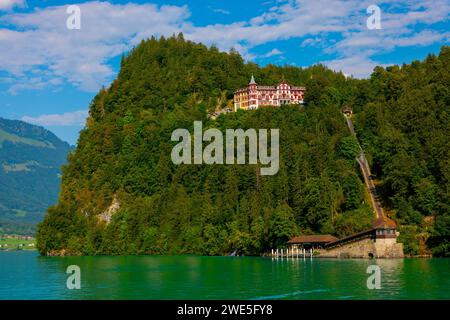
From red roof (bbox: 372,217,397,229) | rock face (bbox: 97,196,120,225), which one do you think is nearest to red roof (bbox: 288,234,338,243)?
red roof (bbox: 372,217,397,229)

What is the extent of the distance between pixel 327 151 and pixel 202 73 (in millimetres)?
59373

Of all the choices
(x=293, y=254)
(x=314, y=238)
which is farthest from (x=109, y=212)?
(x=314, y=238)

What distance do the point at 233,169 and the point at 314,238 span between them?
94.7ft

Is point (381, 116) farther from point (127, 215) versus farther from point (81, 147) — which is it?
point (81, 147)

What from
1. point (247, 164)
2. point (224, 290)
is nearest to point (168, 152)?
point (247, 164)

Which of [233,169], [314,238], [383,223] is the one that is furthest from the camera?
[233,169]

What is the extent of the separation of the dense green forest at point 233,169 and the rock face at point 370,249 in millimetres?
2344

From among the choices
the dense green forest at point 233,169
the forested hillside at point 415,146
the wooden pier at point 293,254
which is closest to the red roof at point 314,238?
the wooden pier at point 293,254

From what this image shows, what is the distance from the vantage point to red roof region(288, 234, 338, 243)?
84.9m

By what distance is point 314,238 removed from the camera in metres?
85.9

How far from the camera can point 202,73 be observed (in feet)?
507

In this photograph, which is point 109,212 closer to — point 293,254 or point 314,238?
point 293,254

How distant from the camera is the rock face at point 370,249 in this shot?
79.8m

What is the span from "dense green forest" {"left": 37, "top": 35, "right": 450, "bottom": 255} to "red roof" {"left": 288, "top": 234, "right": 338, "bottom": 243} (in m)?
1.79
